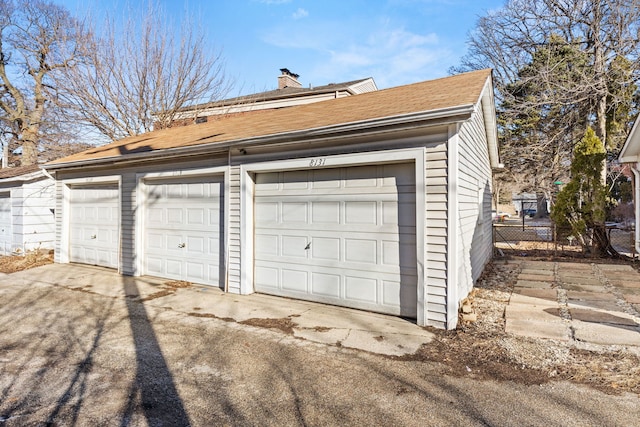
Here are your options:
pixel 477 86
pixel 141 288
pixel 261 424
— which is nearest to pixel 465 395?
pixel 261 424

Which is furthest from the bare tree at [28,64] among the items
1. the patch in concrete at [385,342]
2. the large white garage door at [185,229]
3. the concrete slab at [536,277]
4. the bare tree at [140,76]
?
the concrete slab at [536,277]

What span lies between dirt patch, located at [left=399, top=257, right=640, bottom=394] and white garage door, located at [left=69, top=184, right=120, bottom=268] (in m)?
7.48

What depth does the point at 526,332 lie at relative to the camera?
441cm

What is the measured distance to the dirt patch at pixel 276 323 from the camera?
468 cm

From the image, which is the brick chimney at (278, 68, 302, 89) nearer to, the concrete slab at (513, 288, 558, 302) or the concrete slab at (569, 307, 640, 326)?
the concrete slab at (513, 288, 558, 302)

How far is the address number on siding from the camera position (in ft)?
18.2

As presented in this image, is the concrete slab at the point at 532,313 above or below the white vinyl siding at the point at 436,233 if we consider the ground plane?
below

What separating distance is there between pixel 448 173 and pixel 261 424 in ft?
11.0

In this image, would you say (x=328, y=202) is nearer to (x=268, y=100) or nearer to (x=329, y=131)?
(x=329, y=131)

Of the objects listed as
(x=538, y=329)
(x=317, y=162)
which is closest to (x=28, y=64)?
(x=317, y=162)

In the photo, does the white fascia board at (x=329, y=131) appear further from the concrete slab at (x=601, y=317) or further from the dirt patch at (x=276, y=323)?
the concrete slab at (x=601, y=317)

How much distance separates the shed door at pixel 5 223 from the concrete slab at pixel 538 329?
42.7 ft

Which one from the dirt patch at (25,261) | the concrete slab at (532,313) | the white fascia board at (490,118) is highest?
the white fascia board at (490,118)

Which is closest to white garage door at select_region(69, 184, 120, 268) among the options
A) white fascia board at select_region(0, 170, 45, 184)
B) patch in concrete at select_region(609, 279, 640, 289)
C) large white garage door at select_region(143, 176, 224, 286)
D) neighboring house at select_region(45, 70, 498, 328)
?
neighboring house at select_region(45, 70, 498, 328)
